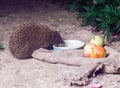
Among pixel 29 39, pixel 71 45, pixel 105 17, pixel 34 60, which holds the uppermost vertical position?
pixel 105 17

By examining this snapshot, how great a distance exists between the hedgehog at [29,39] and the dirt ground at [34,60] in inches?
4.9

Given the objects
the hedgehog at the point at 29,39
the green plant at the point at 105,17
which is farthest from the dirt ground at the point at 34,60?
the green plant at the point at 105,17

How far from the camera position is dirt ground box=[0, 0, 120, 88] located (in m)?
4.16

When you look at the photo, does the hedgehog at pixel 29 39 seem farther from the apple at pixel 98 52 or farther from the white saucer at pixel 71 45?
the apple at pixel 98 52

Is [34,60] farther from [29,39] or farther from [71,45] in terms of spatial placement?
[71,45]

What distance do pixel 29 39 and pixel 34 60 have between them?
0.30 metres

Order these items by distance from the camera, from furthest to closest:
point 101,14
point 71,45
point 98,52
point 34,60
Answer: point 101,14, point 71,45, point 34,60, point 98,52

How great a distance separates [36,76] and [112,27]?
2.03 meters

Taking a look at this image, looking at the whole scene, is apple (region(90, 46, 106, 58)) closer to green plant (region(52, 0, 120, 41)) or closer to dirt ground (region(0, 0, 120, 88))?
dirt ground (region(0, 0, 120, 88))

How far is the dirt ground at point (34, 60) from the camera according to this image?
4156mm

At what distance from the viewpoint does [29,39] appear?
4.92 meters

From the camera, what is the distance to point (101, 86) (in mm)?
4035

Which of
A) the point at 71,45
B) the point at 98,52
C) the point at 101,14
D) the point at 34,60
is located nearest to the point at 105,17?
the point at 101,14

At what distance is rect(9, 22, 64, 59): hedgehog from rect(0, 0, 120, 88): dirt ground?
13cm
